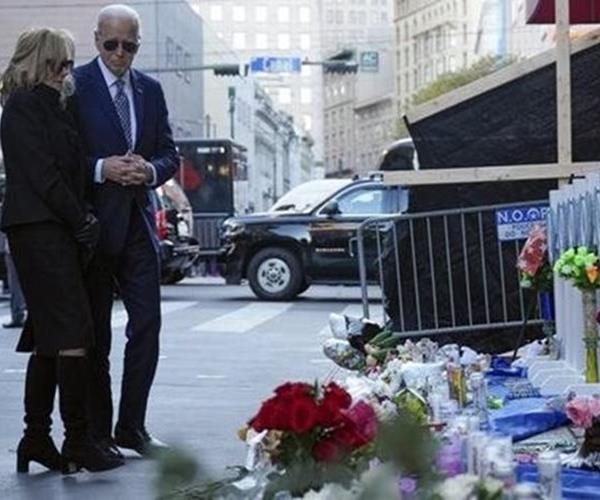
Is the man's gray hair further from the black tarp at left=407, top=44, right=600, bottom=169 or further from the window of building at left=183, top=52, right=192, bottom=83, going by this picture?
the window of building at left=183, top=52, right=192, bottom=83

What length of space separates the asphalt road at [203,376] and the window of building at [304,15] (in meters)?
151

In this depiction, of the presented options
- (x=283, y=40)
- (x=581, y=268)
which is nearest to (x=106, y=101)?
(x=581, y=268)

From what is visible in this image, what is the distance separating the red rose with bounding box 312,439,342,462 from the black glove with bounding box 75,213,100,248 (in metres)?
2.91

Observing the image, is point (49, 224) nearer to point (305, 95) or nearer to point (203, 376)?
point (203, 376)

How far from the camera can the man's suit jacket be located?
249 inches

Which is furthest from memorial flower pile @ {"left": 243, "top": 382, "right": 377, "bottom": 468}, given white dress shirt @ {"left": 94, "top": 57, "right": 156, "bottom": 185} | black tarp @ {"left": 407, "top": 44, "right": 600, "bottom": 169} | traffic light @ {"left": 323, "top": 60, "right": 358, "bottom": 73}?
traffic light @ {"left": 323, "top": 60, "right": 358, "bottom": 73}

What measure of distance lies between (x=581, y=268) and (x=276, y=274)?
13.5 metres

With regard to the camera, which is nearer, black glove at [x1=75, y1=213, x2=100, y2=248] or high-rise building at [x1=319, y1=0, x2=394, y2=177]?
black glove at [x1=75, y1=213, x2=100, y2=248]

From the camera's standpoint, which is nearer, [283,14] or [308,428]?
[308,428]

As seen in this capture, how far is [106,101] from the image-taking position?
643cm

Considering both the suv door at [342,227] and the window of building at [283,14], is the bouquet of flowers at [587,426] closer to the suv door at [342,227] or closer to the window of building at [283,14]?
the suv door at [342,227]

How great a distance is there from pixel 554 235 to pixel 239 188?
116ft

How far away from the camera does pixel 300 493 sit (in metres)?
2.83

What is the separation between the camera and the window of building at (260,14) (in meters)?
168
